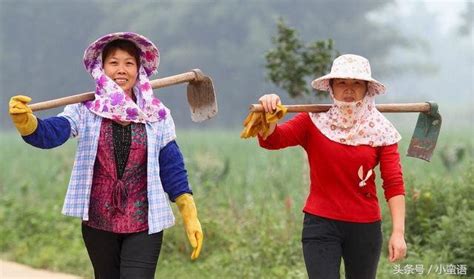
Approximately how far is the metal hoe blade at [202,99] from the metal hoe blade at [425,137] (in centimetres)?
106

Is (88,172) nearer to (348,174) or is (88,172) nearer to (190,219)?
(190,219)

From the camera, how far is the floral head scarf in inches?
179

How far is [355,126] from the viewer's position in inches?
187

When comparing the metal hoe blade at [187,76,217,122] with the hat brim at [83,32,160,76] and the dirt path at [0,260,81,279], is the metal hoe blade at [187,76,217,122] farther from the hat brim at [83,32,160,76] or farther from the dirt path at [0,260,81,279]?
the dirt path at [0,260,81,279]

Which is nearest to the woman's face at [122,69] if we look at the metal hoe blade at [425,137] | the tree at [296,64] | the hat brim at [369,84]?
the hat brim at [369,84]

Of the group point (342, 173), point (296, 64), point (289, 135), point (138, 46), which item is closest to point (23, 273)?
Result: point (296, 64)

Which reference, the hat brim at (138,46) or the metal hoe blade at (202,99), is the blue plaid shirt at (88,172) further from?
the metal hoe blade at (202,99)

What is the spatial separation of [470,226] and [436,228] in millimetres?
660

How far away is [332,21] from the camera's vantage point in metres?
44.6

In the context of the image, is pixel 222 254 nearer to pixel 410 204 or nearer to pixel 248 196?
pixel 410 204

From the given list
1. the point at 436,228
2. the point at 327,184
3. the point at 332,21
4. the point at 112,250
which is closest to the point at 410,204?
the point at 436,228

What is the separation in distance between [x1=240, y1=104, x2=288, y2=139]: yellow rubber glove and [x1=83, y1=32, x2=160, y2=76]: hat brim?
22.4 inches

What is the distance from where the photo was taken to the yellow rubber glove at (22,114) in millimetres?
4270

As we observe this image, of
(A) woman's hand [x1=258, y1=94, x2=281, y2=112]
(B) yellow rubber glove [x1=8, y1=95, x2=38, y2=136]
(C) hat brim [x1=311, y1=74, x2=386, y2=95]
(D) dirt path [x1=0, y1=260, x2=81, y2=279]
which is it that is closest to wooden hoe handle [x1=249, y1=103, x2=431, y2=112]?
(A) woman's hand [x1=258, y1=94, x2=281, y2=112]
